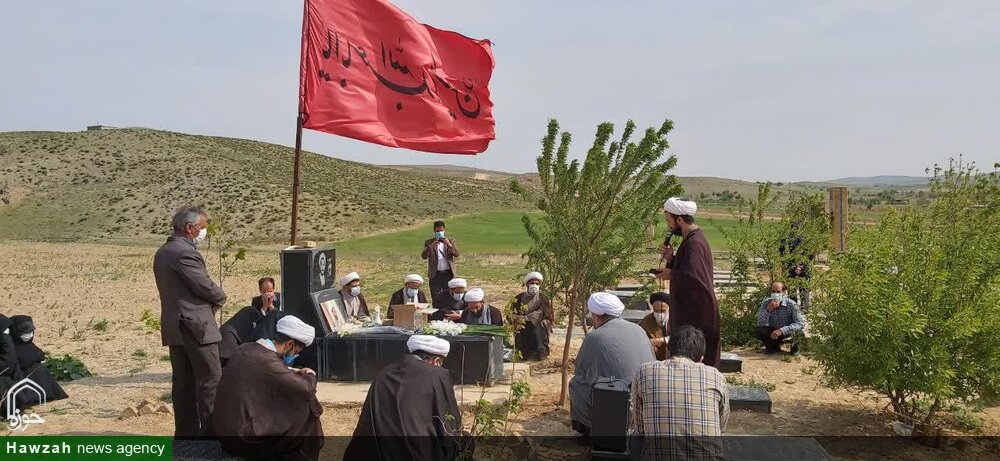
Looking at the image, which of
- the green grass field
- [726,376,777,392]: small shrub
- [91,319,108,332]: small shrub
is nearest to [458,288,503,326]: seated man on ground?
[726,376,777,392]: small shrub

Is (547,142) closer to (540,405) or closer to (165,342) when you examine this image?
(540,405)

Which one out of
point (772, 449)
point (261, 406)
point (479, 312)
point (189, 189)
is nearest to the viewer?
point (261, 406)

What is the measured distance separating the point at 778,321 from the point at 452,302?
4.10m

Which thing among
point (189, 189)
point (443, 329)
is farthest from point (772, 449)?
point (189, 189)

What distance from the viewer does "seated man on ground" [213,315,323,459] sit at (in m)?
4.36

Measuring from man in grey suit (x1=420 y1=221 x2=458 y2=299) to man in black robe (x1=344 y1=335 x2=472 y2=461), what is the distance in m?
7.02

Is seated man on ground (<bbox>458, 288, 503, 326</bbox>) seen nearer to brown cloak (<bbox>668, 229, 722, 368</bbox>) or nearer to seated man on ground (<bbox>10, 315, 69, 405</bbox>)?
brown cloak (<bbox>668, 229, 722, 368</bbox>)

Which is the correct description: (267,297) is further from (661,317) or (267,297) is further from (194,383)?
(661,317)

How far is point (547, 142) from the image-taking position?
7043mm

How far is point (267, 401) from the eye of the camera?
443cm

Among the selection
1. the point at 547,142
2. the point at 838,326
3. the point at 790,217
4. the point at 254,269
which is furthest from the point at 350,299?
the point at 254,269

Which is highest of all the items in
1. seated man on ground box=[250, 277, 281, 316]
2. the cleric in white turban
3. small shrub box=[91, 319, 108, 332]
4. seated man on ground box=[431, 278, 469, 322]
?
the cleric in white turban

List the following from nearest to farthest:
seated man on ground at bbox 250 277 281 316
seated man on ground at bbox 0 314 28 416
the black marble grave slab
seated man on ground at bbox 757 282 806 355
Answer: seated man on ground at bbox 0 314 28 416 → the black marble grave slab → seated man on ground at bbox 250 277 281 316 → seated man on ground at bbox 757 282 806 355

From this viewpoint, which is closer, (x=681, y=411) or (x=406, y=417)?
(x=681, y=411)
